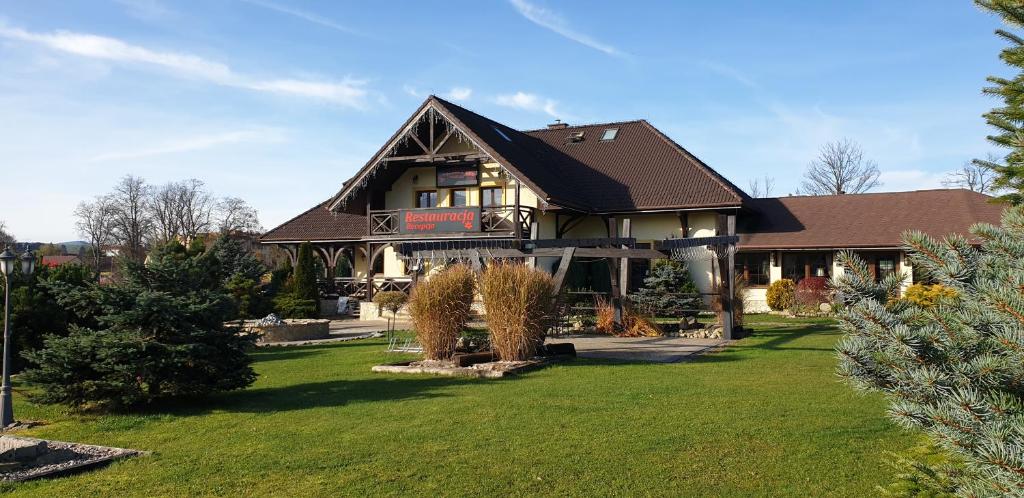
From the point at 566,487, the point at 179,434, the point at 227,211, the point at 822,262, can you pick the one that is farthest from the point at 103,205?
the point at 566,487

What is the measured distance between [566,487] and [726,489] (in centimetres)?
116

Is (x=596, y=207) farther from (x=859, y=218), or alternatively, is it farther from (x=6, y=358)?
(x=6, y=358)

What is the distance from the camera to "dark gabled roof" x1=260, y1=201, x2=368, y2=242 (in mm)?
29266

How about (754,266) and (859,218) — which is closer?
(859,218)

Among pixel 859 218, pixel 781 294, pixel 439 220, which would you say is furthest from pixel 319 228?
pixel 859 218

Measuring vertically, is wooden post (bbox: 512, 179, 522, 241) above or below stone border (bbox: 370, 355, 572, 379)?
above

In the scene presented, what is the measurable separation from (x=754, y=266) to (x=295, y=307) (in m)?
15.1

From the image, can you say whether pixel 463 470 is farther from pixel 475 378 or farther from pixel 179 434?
pixel 475 378

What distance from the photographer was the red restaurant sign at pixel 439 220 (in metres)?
24.5

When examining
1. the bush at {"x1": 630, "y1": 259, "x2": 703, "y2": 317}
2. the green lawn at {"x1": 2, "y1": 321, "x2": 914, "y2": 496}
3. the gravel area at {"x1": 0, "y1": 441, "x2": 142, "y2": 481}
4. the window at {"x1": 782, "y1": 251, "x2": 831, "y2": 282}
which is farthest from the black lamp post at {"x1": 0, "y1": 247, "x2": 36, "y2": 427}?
the window at {"x1": 782, "y1": 251, "x2": 831, "y2": 282}

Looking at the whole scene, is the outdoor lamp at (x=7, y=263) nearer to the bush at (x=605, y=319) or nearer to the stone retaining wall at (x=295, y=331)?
the stone retaining wall at (x=295, y=331)

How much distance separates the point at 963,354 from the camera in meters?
2.81

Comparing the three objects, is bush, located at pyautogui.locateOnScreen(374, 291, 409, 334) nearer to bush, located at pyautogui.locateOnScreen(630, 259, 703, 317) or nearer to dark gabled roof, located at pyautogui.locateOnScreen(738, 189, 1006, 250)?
bush, located at pyautogui.locateOnScreen(630, 259, 703, 317)

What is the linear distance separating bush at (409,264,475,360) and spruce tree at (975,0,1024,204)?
7939 mm
